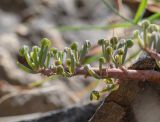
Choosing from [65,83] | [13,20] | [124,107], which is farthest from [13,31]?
[124,107]

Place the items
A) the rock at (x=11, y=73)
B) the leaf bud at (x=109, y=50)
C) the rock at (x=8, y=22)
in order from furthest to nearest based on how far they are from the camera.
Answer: the rock at (x=8, y=22) < the rock at (x=11, y=73) < the leaf bud at (x=109, y=50)

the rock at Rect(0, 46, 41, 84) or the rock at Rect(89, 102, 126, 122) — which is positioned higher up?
the rock at Rect(89, 102, 126, 122)

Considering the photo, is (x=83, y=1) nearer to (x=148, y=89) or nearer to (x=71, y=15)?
→ (x=71, y=15)

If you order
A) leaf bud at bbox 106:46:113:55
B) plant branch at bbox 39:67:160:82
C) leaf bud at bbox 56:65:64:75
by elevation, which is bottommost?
plant branch at bbox 39:67:160:82

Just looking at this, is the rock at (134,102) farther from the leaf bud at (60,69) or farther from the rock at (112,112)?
the leaf bud at (60,69)

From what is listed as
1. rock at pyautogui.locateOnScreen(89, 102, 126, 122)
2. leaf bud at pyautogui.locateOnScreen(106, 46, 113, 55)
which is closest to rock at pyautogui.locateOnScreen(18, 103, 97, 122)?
rock at pyautogui.locateOnScreen(89, 102, 126, 122)

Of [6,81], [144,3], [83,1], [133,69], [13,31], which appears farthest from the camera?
[83,1]

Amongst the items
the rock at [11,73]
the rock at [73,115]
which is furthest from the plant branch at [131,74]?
the rock at [11,73]

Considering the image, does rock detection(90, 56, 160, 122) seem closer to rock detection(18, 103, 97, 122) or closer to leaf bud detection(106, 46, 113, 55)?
leaf bud detection(106, 46, 113, 55)
